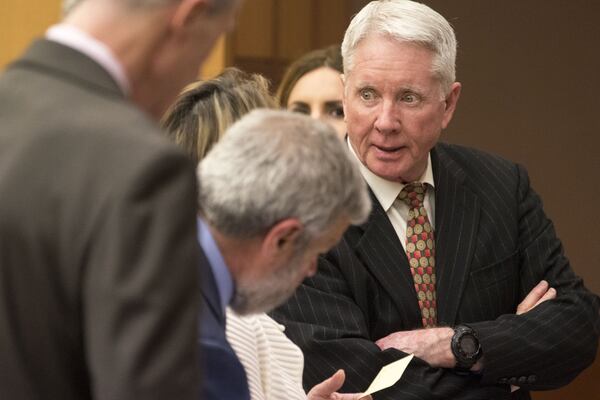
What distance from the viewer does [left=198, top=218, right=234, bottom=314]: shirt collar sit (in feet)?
7.29

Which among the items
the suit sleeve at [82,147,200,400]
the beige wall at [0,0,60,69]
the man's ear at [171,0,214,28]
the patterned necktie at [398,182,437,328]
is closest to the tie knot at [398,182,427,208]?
the patterned necktie at [398,182,437,328]

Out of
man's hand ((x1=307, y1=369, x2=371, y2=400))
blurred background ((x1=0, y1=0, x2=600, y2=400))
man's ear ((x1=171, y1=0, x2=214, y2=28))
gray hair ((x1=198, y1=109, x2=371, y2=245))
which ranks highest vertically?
man's ear ((x1=171, y1=0, x2=214, y2=28))

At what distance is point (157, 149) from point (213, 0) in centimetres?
34

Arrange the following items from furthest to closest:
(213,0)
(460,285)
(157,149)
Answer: (460,285)
(213,0)
(157,149)

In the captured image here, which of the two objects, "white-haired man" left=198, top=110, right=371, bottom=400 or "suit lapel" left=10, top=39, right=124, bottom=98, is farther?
"white-haired man" left=198, top=110, right=371, bottom=400

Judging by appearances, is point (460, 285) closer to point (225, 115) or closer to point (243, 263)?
point (225, 115)

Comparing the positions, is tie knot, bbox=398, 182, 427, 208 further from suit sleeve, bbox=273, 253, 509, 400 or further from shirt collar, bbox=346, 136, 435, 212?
suit sleeve, bbox=273, 253, 509, 400

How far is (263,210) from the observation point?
213 cm

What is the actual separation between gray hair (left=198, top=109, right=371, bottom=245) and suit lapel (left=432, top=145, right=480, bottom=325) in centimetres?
161

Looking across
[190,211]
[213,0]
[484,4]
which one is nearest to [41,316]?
[190,211]

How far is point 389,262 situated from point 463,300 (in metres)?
0.26

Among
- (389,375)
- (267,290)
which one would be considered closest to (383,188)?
(389,375)

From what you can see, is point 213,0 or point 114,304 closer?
point 114,304

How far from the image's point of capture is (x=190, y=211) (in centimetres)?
167
